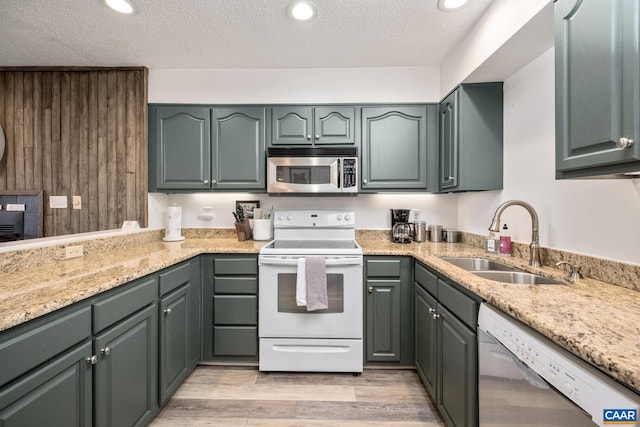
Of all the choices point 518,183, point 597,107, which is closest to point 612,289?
point 597,107

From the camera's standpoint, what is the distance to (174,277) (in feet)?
5.91

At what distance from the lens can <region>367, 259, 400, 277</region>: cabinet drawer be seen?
2166 millimetres

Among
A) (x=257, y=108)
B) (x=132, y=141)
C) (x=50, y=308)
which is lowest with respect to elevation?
(x=50, y=308)

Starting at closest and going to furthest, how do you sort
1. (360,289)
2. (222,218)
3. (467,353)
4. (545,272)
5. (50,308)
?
(50,308) → (467,353) → (545,272) → (360,289) → (222,218)

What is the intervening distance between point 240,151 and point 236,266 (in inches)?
40.7

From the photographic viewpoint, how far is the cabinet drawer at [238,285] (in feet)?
7.13

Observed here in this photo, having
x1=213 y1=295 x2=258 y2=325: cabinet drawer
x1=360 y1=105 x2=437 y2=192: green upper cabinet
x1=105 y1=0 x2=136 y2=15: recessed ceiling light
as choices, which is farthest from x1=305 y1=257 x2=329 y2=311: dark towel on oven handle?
x1=105 y1=0 x2=136 y2=15: recessed ceiling light

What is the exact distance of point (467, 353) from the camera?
130 cm

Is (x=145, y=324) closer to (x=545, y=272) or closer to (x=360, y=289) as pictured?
(x=360, y=289)

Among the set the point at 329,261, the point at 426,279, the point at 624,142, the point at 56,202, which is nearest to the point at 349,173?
the point at 329,261

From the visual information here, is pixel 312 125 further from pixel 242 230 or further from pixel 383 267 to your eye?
pixel 383 267

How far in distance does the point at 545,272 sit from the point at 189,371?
89.7 inches

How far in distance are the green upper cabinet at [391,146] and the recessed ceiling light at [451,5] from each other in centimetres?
83

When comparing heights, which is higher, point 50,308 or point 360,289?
point 50,308
